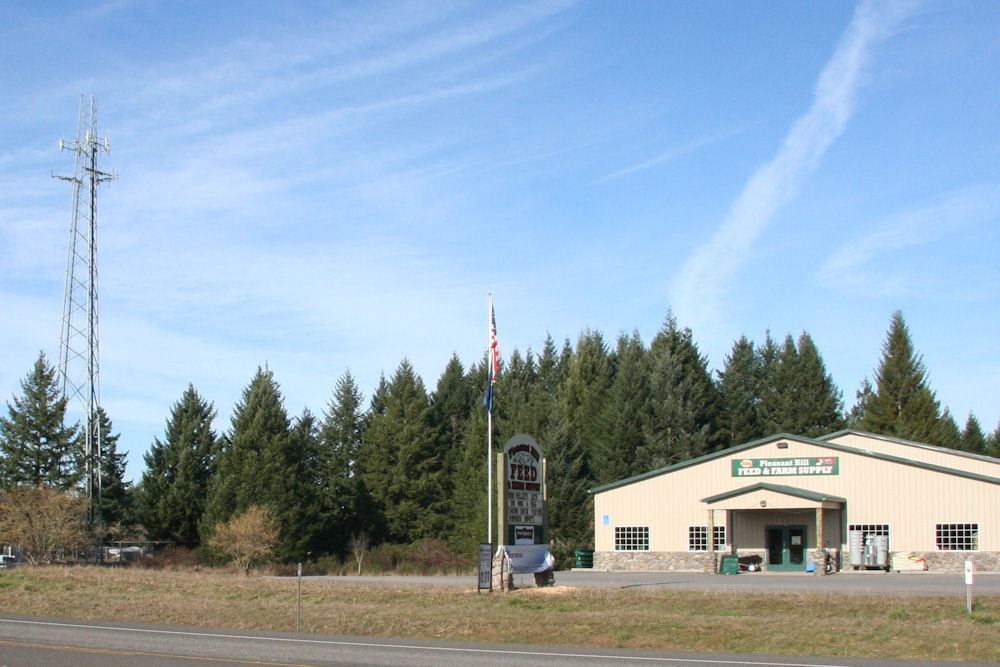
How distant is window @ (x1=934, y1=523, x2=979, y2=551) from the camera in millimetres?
37219

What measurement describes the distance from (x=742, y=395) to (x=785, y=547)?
26.7m

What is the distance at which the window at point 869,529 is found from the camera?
39.0 meters

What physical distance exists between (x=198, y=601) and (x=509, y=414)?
41856 mm

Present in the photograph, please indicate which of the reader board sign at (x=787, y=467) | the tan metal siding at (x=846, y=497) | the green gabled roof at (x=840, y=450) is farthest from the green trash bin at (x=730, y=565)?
the green gabled roof at (x=840, y=450)

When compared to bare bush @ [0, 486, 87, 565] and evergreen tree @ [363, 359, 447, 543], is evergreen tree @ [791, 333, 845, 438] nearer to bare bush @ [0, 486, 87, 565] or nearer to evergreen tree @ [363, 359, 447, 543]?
evergreen tree @ [363, 359, 447, 543]

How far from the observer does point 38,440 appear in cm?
5538

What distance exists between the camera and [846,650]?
15.1 metres

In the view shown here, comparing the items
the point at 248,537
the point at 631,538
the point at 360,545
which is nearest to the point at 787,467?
the point at 631,538

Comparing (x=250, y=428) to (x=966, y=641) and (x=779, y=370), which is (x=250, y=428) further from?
(x=966, y=641)

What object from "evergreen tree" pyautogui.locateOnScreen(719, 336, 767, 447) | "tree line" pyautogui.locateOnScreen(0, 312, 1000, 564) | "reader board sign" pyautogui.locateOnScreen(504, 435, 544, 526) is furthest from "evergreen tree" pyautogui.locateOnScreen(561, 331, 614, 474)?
"reader board sign" pyautogui.locateOnScreen(504, 435, 544, 526)

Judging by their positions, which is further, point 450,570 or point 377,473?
point 377,473

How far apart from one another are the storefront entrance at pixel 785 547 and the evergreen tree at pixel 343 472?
86.8ft

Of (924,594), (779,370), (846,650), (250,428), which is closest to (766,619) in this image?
(846,650)

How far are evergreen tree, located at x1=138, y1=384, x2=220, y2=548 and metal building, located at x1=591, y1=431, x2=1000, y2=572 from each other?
26.6 metres
